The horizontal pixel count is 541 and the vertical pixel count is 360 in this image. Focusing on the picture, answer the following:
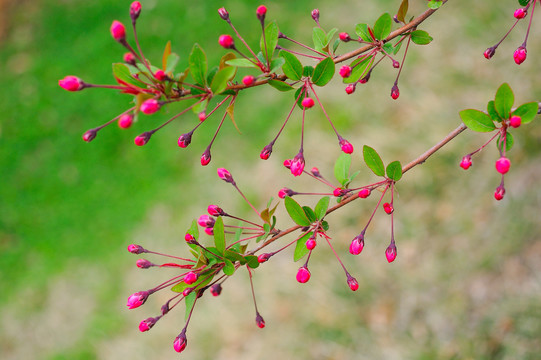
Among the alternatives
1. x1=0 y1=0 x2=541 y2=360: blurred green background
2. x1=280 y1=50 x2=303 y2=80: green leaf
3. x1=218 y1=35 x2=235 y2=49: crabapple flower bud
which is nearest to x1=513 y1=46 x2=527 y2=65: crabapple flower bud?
x1=280 y1=50 x2=303 y2=80: green leaf

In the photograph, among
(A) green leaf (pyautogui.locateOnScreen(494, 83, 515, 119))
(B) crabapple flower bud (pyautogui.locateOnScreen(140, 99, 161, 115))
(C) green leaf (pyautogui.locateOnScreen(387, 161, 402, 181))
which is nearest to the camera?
(B) crabapple flower bud (pyautogui.locateOnScreen(140, 99, 161, 115))

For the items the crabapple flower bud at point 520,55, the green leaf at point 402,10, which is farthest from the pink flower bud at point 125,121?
the crabapple flower bud at point 520,55

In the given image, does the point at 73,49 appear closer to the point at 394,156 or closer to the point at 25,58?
the point at 25,58

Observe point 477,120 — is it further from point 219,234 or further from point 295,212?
point 219,234

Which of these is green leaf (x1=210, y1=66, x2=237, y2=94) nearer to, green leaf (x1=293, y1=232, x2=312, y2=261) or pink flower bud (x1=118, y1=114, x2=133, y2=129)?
pink flower bud (x1=118, y1=114, x2=133, y2=129)

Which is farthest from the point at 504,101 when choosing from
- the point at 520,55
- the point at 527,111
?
the point at 520,55

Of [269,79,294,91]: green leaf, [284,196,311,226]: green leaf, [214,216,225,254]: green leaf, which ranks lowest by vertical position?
[214,216,225,254]: green leaf

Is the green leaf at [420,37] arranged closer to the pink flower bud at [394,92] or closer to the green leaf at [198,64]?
the pink flower bud at [394,92]
